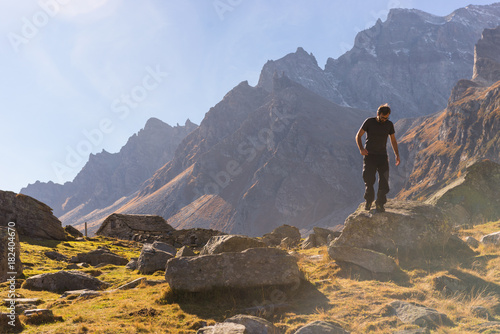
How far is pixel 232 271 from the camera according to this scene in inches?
316

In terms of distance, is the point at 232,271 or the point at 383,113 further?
the point at 383,113

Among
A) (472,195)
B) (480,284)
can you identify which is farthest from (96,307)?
(472,195)

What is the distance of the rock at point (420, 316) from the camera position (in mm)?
5973

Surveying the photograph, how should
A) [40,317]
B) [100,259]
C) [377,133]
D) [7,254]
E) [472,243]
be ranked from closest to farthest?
[40,317] < [377,133] < [472,243] < [7,254] < [100,259]

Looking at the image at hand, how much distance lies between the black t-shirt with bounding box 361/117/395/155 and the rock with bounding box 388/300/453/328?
5499mm

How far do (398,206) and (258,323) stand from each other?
806cm

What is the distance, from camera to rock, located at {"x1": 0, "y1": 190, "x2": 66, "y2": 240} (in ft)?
103

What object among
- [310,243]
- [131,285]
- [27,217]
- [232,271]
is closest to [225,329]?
[232,271]

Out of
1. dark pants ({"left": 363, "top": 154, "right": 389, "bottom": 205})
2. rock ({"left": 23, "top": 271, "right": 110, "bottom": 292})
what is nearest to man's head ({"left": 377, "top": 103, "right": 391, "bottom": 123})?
dark pants ({"left": 363, "top": 154, "right": 389, "bottom": 205})

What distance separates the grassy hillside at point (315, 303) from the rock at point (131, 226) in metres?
37.8

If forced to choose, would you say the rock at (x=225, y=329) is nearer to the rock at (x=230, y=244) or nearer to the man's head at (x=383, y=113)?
the rock at (x=230, y=244)

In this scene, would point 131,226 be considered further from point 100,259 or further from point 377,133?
point 377,133

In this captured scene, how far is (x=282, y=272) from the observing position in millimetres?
8227

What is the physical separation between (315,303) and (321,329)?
1.70 meters
